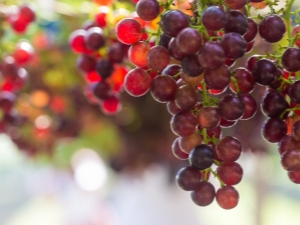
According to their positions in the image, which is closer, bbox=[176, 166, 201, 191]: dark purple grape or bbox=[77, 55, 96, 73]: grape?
bbox=[176, 166, 201, 191]: dark purple grape

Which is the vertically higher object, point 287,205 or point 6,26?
point 6,26

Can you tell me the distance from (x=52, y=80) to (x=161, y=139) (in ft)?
0.83

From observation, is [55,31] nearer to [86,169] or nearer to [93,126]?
[93,126]

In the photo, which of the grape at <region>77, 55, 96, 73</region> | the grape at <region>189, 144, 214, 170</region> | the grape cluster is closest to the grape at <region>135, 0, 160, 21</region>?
the grape cluster

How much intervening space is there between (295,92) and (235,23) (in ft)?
0.21

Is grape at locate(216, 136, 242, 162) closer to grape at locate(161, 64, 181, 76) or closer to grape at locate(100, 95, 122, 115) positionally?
grape at locate(161, 64, 181, 76)

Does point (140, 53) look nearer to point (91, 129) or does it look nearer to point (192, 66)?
point (192, 66)

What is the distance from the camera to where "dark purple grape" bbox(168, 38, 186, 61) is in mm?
294

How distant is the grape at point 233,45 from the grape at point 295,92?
0.16 feet

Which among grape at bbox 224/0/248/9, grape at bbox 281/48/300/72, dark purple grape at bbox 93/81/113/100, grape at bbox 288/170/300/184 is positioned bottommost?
dark purple grape at bbox 93/81/113/100

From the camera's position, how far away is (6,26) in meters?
0.64

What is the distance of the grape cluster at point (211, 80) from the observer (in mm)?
293

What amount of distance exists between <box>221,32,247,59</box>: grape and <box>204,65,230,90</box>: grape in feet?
0.04

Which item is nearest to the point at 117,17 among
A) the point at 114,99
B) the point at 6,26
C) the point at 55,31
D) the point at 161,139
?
the point at 114,99
